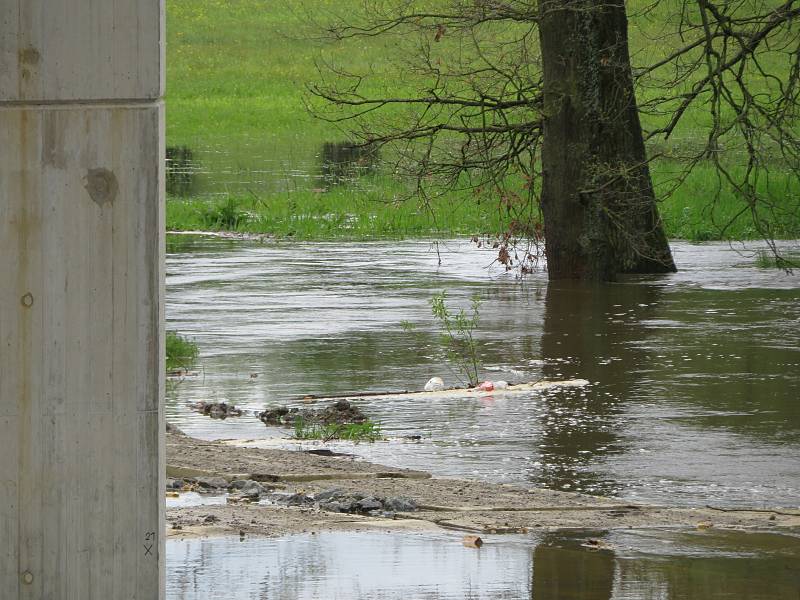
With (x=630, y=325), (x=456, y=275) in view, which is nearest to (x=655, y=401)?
(x=630, y=325)

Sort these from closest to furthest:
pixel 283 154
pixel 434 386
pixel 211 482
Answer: pixel 211 482
pixel 434 386
pixel 283 154

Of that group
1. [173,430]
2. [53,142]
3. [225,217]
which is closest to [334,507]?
[173,430]

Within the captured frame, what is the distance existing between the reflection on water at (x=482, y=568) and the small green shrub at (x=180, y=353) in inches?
235

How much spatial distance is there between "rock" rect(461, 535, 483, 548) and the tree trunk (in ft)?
38.1

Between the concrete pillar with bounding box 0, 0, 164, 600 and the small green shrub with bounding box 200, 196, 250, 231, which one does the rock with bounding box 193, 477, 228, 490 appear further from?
the small green shrub with bounding box 200, 196, 250, 231

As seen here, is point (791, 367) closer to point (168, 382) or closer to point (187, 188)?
point (168, 382)

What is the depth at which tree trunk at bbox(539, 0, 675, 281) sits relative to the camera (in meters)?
17.7

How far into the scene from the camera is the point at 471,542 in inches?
239

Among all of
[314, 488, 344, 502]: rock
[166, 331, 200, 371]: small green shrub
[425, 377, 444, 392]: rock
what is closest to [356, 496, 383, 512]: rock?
[314, 488, 344, 502]: rock

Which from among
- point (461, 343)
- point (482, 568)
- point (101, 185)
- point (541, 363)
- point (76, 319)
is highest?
point (101, 185)

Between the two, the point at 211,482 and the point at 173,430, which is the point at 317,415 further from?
the point at 211,482

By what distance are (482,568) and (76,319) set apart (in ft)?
6.37

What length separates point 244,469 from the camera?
794 cm

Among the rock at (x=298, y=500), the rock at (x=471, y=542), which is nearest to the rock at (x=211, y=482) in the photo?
the rock at (x=298, y=500)
